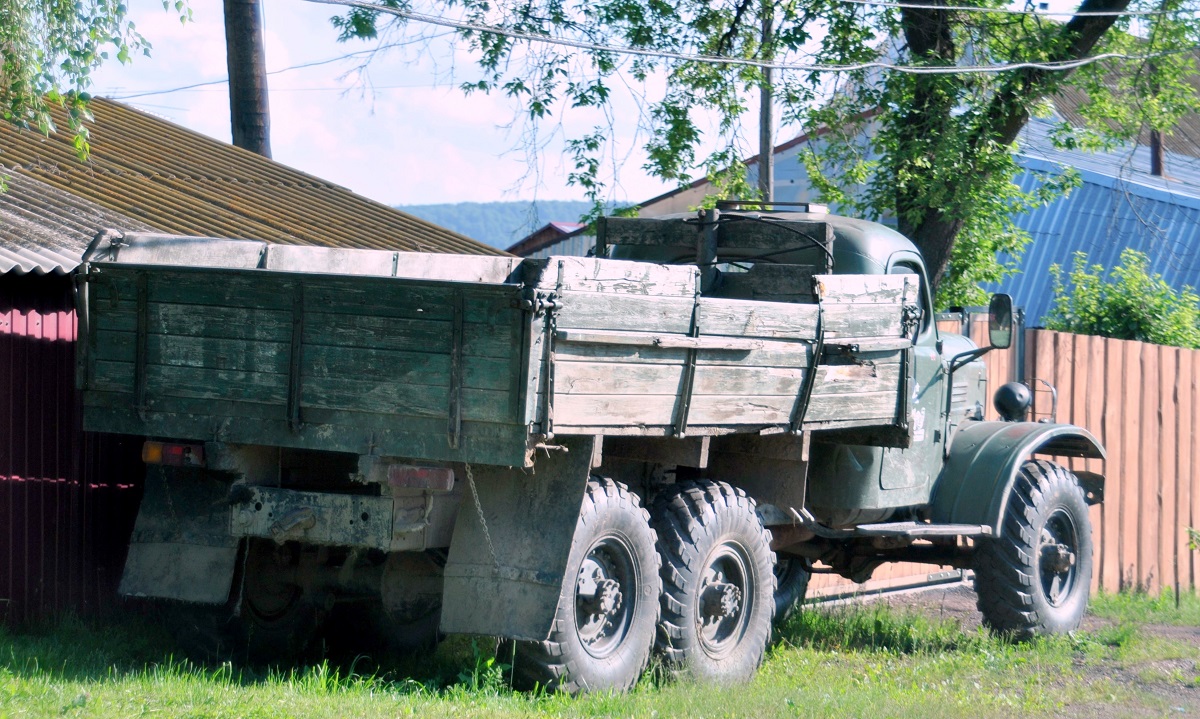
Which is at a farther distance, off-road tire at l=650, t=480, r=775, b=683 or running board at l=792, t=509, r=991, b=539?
running board at l=792, t=509, r=991, b=539

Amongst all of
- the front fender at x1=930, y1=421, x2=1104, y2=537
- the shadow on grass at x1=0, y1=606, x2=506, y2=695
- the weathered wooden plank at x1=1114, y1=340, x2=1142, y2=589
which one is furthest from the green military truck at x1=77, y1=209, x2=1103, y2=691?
the weathered wooden plank at x1=1114, y1=340, x2=1142, y2=589

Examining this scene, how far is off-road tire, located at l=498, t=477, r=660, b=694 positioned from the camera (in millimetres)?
5852

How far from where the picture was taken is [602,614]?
6.19 m

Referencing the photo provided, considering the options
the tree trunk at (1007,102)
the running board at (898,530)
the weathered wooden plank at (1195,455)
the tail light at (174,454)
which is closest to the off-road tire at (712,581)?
the running board at (898,530)

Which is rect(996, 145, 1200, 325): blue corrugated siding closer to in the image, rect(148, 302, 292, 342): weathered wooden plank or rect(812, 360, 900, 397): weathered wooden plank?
rect(812, 360, 900, 397): weathered wooden plank

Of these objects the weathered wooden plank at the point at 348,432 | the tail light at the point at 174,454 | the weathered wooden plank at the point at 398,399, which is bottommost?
the tail light at the point at 174,454

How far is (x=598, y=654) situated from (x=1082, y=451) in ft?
15.5

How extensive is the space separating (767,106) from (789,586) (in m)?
7.76

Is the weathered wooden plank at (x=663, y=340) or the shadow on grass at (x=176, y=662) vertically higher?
the weathered wooden plank at (x=663, y=340)

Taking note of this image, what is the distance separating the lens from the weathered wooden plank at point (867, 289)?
22.6ft

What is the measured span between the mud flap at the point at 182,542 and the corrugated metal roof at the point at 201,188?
309 cm

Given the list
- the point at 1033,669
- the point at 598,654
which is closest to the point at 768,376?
the point at 598,654

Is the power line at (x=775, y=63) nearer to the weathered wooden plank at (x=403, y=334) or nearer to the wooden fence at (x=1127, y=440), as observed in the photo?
the wooden fence at (x=1127, y=440)

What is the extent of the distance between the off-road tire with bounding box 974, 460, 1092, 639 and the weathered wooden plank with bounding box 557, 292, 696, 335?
11.5 ft
